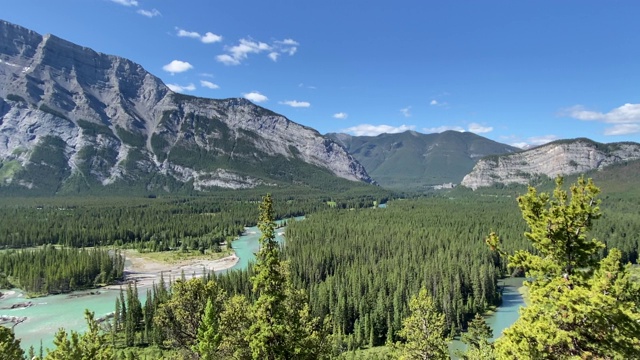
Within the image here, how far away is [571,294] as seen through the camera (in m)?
16.5

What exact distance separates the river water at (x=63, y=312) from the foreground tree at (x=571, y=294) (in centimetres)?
7514

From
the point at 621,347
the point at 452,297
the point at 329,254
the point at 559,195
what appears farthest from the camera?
the point at 329,254

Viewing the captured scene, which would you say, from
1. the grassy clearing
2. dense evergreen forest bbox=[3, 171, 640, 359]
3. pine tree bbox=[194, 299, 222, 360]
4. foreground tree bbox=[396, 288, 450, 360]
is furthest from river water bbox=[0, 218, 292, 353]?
foreground tree bbox=[396, 288, 450, 360]

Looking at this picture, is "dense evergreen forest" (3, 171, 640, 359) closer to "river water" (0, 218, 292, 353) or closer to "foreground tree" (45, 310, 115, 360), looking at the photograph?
"foreground tree" (45, 310, 115, 360)

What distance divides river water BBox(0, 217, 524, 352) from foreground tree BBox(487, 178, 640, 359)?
75.1 meters

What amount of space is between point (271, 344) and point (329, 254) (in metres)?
119

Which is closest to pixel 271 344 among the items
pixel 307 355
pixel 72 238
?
pixel 307 355

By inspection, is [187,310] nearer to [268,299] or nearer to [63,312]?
[268,299]

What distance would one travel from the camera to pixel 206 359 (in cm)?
2617

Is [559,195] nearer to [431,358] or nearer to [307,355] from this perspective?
[307,355]

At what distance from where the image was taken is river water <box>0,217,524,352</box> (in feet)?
292

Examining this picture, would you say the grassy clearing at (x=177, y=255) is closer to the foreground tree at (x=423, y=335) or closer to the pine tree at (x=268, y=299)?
the foreground tree at (x=423, y=335)

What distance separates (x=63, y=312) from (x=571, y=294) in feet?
395

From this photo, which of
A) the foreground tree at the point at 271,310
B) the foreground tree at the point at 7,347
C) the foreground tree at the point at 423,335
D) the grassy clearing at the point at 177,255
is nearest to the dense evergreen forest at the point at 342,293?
the foreground tree at the point at 271,310
